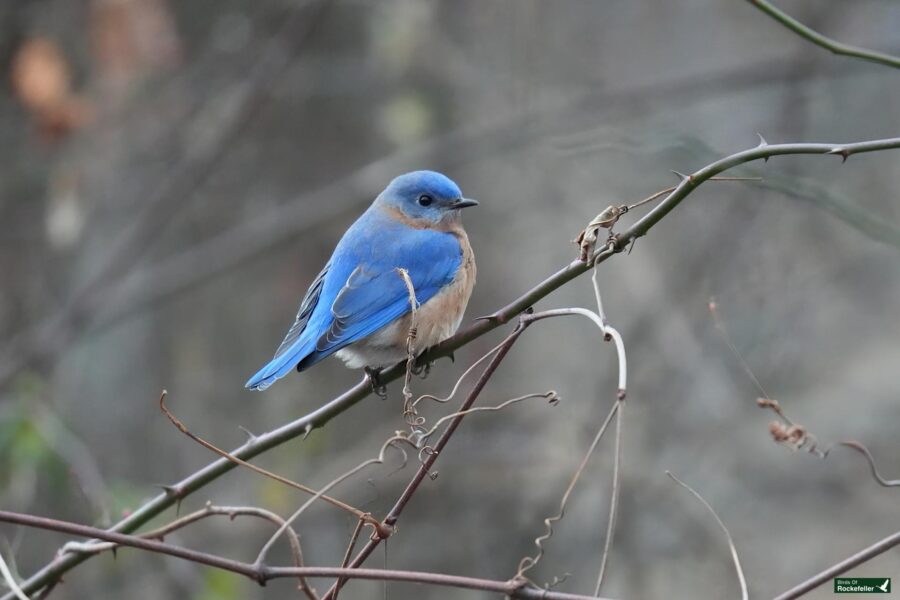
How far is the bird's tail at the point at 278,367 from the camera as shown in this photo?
3.39 m

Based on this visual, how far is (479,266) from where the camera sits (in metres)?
7.71

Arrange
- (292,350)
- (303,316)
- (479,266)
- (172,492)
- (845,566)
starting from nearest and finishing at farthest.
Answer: (845,566) < (172,492) < (292,350) < (303,316) < (479,266)

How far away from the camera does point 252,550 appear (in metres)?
7.29

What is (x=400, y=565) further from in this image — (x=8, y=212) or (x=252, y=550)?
(x=8, y=212)

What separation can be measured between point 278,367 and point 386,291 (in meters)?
0.65

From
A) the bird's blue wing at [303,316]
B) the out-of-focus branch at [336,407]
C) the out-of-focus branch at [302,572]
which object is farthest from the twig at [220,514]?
the bird's blue wing at [303,316]

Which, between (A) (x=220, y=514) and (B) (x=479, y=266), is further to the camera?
(B) (x=479, y=266)

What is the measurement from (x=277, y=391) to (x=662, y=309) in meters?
2.82

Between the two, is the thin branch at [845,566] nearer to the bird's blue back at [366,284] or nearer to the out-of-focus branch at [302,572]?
the out-of-focus branch at [302,572]

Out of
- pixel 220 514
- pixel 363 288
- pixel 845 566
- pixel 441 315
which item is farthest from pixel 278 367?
pixel 845 566

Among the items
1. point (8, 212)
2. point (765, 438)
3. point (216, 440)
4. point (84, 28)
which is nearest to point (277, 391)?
point (216, 440)

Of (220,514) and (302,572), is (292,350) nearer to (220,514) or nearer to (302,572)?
(220,514)

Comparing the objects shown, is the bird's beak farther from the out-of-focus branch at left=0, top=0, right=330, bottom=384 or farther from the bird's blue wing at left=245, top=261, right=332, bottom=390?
the out-of-focus branch at left=0, top=0, right=330, bottom=384

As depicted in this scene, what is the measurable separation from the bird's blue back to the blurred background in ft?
6.66
